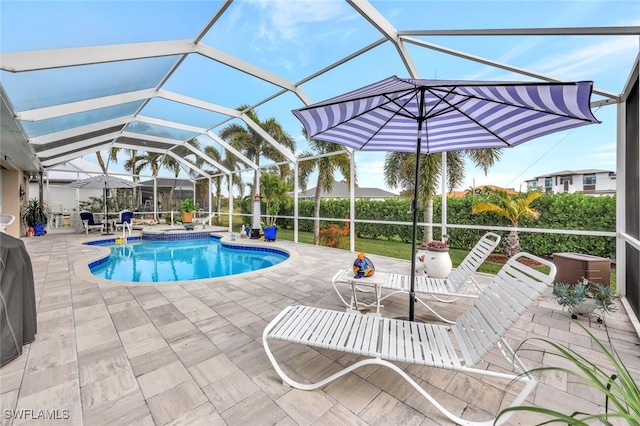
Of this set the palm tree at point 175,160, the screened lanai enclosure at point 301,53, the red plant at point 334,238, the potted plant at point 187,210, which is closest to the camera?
the screened lanai enclosure at point 301,53

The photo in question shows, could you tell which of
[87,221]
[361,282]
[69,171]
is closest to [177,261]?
[87,221]

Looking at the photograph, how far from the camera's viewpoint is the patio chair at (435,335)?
1.89 meters

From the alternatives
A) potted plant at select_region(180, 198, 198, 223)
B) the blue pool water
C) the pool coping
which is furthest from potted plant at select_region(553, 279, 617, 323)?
potted plant at select_region(180, 198, 198, 223)

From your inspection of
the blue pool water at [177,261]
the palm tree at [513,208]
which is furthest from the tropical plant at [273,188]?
the palm tree at [513,208]

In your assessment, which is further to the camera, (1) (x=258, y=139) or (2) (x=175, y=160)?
(2) (x=175, y=160)

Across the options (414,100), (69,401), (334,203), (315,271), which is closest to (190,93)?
(315,271)

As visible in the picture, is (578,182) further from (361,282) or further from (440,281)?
(361,282)

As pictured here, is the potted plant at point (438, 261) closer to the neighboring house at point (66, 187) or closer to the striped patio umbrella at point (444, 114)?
the striped patio umbrella at point (444, 114)

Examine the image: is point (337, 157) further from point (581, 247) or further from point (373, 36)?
point (581, 247)

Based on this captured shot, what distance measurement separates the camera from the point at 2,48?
3621 millimetres

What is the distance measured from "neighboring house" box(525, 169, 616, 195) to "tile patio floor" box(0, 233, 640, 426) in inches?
224

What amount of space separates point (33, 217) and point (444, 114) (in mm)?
15473

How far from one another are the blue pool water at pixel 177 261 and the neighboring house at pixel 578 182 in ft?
28.4

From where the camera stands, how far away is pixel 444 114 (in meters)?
3.36
